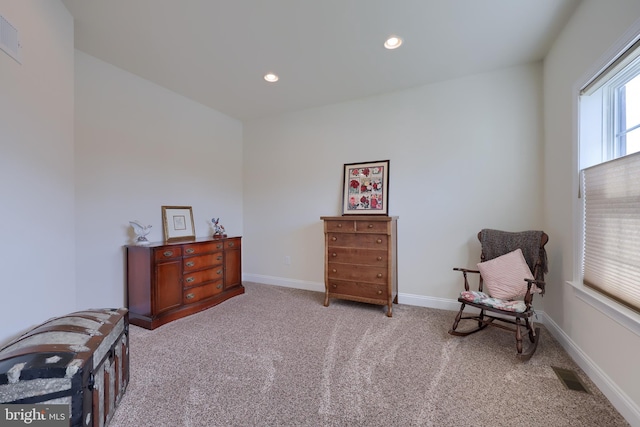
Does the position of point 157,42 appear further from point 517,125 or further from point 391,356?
point 517,125

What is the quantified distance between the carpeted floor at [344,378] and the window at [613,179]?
0.73 meters

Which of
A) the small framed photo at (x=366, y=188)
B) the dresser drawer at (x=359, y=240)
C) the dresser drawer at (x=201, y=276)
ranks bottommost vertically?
the dresser drawer at (x=201, y=276)

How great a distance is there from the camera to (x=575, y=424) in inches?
53.4

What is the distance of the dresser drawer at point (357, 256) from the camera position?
2.90 m

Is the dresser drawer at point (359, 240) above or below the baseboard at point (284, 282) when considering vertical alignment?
above

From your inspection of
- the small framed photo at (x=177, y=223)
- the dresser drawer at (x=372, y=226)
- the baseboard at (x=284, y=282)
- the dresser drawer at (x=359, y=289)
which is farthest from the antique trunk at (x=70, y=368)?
the baseboard at (x=284, y=282)

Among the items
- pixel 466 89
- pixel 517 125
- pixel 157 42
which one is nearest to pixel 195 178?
pixel 157 42

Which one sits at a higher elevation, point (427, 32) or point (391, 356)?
point (427, 32)

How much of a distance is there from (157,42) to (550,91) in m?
3.66

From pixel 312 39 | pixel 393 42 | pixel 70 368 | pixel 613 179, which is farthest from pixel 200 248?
pixel 613 179

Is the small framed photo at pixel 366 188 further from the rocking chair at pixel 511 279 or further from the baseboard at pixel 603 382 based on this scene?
the baseboard at pixel 603 382

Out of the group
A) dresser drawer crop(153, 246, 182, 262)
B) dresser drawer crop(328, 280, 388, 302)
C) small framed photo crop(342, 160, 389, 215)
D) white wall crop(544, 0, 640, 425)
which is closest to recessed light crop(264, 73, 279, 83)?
small framed photo crop(342, 160, 389, 215)

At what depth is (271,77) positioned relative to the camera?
9.63 feet

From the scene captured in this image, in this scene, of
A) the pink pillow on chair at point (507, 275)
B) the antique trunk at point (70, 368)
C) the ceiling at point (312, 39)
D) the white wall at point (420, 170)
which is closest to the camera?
the antique trunk at point (70, 368)
